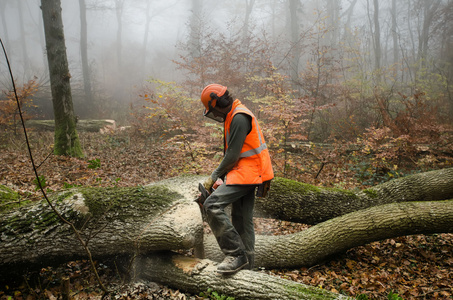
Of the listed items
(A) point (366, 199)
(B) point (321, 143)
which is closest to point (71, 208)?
(A) point (366, 199)

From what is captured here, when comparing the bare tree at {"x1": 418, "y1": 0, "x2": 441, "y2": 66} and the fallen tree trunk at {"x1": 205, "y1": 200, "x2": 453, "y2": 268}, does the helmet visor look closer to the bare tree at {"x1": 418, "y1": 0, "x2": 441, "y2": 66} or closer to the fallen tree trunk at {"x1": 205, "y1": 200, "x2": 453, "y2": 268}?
the fallen tree trunk at {"x1": 205, "y1": 200, "x2": 453, "y2": 268}

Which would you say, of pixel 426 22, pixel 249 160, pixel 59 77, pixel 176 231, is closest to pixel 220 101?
pixel 249 160

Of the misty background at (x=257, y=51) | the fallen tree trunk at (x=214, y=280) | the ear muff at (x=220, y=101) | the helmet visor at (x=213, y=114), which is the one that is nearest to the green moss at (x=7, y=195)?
the fallen tree trunk at (x=214, y=280)

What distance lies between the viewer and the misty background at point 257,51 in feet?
37.1

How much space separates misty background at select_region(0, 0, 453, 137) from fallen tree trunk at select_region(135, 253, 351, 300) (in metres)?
6.82

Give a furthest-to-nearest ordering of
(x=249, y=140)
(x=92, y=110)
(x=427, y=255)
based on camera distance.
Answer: (x=92, y=110) → (x=427, y=255) → (x=249, y=140)

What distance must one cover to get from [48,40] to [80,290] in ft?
22.2

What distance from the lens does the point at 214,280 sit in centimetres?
282

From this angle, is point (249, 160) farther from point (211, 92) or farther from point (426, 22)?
point (426, 22)

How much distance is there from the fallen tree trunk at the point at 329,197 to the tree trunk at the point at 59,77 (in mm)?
5872

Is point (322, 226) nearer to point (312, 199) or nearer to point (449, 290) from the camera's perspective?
point (312, 199)

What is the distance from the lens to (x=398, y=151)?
7.16 metres

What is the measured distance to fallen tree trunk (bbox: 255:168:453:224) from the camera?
441cm

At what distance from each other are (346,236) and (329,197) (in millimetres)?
863
